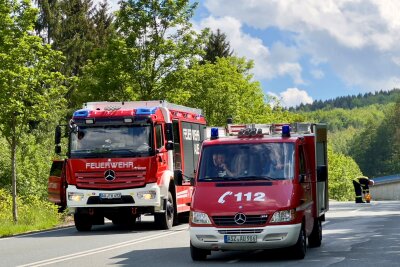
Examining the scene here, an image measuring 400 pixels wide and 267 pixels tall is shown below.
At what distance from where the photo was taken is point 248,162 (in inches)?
547

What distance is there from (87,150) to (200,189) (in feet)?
26.6

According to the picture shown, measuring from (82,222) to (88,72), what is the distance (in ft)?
56.6

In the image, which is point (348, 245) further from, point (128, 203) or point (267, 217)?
→ point (128, 203)

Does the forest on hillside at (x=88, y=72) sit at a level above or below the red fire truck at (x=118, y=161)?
above

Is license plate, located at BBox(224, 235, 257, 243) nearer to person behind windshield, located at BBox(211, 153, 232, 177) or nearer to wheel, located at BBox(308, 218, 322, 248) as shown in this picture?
person behind windshield, located at BBox(211, 153, 232, 177)

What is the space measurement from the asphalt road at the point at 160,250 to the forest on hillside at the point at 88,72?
506 centimetres

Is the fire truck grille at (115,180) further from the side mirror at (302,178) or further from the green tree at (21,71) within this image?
the side mirror at (302,178)

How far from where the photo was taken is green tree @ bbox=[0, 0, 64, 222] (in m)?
24.5

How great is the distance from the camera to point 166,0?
3662cm

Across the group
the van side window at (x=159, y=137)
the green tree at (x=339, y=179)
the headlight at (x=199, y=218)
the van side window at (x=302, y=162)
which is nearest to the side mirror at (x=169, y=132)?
the van side window at (x=159, y=137)

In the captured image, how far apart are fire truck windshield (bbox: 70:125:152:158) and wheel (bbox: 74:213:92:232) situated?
76.0 inches

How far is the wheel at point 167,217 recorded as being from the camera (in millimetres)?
22094

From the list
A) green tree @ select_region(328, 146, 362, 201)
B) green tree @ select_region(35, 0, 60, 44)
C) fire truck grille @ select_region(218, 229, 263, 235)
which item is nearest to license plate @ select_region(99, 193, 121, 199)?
fire truck grille @ select_region(218, 229, 263, 235)

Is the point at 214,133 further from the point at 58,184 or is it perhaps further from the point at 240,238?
the point at 58,184
